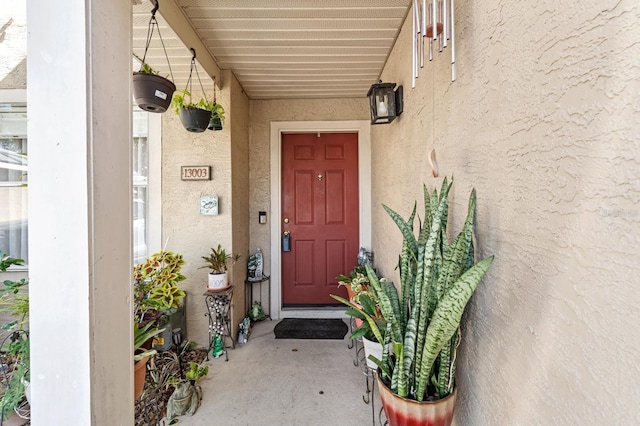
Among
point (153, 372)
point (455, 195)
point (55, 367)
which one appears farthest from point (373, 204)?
point (55, 367)

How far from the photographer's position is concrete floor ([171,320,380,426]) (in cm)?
158

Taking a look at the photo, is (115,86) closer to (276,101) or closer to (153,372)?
(153,372)

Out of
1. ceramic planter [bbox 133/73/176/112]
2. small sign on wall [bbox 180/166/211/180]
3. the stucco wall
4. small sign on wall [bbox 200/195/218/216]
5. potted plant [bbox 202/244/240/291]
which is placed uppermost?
the stucco wall

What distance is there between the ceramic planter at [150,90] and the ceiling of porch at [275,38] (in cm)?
35

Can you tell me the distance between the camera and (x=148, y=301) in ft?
3.98

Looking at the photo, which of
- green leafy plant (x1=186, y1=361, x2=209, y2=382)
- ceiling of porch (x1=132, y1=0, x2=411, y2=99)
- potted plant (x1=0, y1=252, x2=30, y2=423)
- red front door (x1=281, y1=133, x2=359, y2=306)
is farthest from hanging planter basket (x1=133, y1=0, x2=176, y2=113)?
green leafy plant (x1=186, y1=361, x2=209, y2=382)

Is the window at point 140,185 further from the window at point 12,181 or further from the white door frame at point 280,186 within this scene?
the white door frame at point 280,186

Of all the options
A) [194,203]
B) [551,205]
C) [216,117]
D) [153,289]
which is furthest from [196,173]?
[551,205]

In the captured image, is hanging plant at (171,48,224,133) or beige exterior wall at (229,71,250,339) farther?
beige exterior wall at (229,71,250,339)

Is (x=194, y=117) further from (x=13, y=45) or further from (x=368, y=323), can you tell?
(x=368, y=323)

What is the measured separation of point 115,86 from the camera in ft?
2.95

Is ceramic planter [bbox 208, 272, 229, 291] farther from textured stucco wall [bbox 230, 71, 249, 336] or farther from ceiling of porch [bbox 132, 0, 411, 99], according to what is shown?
ceiling of porch [bbox 132, 0, 411, 99]

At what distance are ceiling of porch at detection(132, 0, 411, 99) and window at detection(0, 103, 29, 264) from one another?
1254mm

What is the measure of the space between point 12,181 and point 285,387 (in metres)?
2.72
